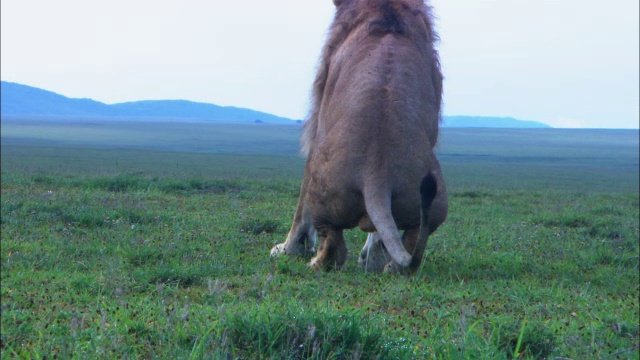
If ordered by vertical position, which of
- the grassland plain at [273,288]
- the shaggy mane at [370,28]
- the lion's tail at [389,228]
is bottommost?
the grassland plain at [273,288]

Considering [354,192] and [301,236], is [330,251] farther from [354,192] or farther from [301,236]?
[301,236]

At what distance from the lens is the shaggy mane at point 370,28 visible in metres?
6.74

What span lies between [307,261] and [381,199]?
1220mm

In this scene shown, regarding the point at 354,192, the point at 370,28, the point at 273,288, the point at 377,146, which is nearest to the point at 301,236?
the point at 354,192

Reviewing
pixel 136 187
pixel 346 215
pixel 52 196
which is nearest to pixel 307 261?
pixel 346 215

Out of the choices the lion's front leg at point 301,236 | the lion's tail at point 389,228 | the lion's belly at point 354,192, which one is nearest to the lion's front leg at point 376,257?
the lion's belly at point 354,192

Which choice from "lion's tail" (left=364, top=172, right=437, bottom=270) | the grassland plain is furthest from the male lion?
the grassland plain

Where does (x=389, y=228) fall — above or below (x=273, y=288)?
above

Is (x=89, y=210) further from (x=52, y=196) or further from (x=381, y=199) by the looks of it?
(x=381, y=199)

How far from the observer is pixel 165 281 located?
5676mm

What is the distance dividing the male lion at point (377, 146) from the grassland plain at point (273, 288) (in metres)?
0.31

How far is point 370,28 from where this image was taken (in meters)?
6.72

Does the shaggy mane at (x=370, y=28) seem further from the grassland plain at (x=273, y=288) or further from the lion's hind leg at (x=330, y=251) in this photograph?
the grassland plain at (x=273, y=288)

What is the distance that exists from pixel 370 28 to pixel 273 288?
7.50 feet
